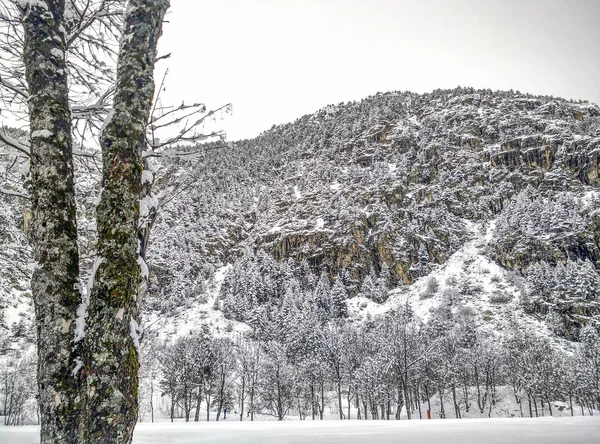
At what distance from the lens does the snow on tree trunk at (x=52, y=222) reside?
1.85 metres

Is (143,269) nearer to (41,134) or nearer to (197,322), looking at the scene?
(41,134)

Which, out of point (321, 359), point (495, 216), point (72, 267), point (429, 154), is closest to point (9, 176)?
point (72, 267)

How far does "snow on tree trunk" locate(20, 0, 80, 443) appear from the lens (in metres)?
1.85

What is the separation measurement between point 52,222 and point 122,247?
0.42 m

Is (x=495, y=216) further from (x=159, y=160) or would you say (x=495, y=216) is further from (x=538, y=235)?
(x=159, y=160)

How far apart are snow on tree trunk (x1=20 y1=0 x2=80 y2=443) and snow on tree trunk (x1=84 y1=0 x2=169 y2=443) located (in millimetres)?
137

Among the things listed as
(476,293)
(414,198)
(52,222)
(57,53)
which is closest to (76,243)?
(52,222)

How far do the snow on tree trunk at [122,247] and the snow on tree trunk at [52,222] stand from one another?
0.14 meters

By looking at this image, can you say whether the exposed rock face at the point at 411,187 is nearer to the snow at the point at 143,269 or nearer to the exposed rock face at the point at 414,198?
the exposed rock face at the point at 414,198

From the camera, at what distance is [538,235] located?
4060 inches

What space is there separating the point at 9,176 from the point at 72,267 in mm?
2153

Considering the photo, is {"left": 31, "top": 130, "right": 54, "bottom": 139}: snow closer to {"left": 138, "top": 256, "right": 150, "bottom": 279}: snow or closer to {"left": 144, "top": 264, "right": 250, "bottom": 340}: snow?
{"left": 138, "top": 256, "right": 150, "bottom": 279}: snow

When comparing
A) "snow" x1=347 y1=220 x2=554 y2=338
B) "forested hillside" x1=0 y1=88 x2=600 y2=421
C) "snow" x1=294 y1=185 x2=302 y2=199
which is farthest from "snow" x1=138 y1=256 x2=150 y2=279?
"snow" x1=294 y1=185 x2=302 y2=199

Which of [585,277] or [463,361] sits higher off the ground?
[585,277]
